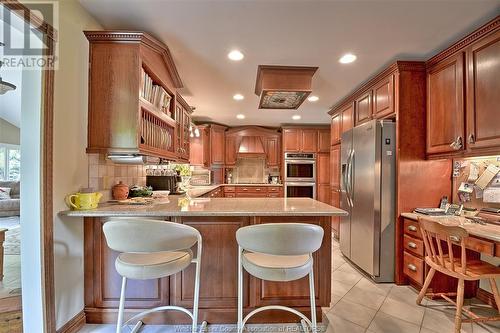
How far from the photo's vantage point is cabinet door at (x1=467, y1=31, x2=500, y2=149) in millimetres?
1844

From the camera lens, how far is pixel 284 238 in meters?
1.32

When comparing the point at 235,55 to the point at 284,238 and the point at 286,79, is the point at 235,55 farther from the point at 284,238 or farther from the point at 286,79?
the point at 284,238

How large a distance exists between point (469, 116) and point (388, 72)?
935mm

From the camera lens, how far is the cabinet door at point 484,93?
1844 mm

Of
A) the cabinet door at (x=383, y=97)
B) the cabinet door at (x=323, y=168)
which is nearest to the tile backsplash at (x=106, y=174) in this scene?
the cabinet door at (x=383, y=97)

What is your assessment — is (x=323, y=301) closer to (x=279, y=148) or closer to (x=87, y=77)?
(x=87, y=77)

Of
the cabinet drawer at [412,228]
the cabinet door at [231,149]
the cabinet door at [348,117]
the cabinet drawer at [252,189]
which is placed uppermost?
the cabinet door at [348,117]

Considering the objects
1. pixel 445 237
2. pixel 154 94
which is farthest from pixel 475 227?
pixel 154 94

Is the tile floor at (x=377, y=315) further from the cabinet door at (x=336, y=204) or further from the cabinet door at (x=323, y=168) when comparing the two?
the cabinet door at (x=323, y=168)

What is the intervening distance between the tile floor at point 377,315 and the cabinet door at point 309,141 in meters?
3.50

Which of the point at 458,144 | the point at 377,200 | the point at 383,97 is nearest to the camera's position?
the point at 458,144

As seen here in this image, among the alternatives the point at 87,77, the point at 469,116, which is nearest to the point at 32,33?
the point at 87,77

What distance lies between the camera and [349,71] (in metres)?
2.76

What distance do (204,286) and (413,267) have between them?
6.89 ft
